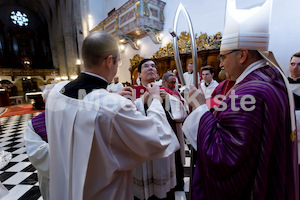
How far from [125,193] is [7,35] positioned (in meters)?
29.0

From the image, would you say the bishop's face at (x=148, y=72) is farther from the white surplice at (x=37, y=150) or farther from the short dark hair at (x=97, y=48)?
the white surplice at (x=37, y=150)

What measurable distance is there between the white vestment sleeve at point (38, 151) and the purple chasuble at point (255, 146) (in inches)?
48.9

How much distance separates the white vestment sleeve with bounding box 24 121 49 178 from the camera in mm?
1208

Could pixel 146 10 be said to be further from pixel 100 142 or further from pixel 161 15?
pixel 100 142

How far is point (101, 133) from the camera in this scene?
917 mm

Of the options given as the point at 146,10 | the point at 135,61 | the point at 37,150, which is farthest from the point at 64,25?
the point at 37,150

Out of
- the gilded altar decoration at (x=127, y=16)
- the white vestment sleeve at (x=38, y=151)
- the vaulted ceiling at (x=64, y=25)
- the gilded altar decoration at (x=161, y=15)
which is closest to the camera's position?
the white vestment sleeve at (x=38, y=151)

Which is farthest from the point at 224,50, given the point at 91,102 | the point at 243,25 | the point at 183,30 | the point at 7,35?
the point at 7,35

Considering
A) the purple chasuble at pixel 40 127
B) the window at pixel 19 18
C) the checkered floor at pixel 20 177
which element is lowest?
the checkered floor at pixel 20 177

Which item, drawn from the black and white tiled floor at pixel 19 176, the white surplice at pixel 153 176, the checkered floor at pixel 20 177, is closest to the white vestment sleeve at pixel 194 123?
the white surplice at pixel 153 176

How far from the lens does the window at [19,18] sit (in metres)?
21.3

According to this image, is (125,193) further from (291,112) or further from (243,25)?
(243,25)

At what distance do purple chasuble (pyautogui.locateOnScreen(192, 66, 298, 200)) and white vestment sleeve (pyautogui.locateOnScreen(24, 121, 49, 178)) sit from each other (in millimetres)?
1243

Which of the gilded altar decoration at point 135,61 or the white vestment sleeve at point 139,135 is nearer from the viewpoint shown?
the white vestment sleeve at point 139,135
